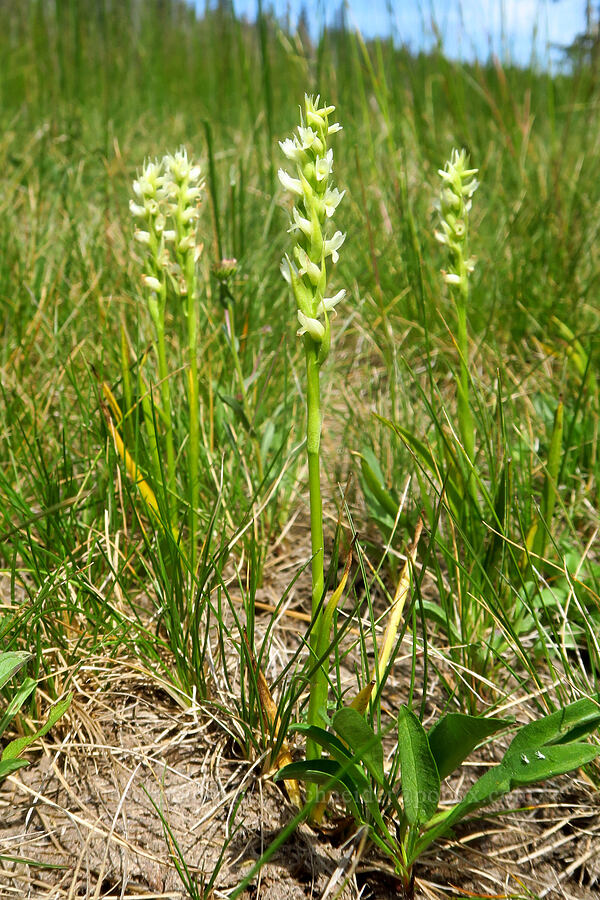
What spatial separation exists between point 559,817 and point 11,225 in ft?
8.33

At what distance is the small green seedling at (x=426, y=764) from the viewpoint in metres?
0.94

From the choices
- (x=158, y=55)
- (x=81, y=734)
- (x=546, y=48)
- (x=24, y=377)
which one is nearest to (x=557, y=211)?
(x=546, y=48)

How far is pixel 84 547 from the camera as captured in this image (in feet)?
5.07

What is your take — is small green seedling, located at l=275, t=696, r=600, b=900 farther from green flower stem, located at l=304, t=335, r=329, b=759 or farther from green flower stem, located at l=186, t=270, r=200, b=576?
green flower stem, located at l=186, t=270, r=200, b=576

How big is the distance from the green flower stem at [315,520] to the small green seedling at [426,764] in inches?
2.5

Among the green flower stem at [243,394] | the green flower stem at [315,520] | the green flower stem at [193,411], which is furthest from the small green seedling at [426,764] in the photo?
the green flower stem at [243,394]

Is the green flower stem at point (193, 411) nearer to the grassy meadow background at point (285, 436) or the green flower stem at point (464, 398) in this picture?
the grassy meadow background at point (285, 436)

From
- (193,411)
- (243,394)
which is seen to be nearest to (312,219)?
(193,411)

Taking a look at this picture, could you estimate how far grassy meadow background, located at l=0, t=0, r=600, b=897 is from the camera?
4.14 ft

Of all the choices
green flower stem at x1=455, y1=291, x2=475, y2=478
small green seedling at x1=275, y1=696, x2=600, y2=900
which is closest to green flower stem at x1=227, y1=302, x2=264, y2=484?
green flower stem at x1=455, y1=291, x2=475, y2=478

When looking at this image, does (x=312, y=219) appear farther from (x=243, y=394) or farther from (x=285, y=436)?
(x=243, y=394)

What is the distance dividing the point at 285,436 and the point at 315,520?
0.61m

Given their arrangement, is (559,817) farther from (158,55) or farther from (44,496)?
(158,55)

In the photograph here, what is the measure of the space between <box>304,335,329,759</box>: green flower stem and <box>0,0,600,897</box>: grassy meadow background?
38 millimetres
